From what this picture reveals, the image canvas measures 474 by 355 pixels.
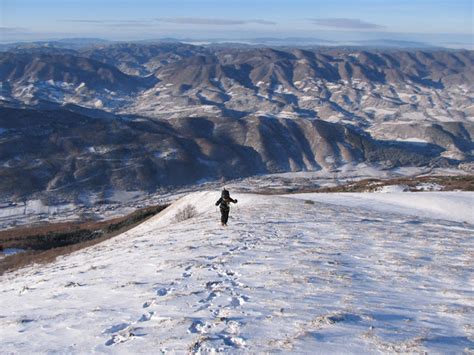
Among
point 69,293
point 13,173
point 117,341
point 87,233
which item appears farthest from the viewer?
point 13,173

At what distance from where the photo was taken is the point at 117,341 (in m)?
7.74

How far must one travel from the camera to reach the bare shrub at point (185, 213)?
29247 mm

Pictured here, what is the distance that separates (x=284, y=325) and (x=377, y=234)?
10.7 metres

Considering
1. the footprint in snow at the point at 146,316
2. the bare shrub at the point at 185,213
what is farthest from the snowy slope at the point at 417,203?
the footprint in snow at the point at 146,316

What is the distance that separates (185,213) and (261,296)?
67.6 ft

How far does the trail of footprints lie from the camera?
7.63 m

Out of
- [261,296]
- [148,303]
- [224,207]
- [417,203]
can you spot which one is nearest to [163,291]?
[148,303]

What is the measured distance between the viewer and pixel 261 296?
32.4 ft

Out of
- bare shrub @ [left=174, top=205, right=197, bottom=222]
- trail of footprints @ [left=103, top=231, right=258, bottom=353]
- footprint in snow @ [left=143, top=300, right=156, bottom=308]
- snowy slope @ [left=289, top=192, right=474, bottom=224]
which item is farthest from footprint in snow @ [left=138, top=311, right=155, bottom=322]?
snowy slope @ [left=289, top=192, right=474, bottom=224]

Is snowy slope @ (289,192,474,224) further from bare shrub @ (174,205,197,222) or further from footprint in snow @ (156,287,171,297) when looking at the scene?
footprint in snow @ (156,287,171,297)

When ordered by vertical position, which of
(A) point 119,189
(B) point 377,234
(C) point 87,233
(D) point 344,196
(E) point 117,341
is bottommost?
(A) point 119,189

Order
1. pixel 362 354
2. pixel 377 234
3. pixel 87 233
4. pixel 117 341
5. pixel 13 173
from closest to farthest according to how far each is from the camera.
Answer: pixel 362 354, pixel 117 341, pixel 377 234, pixel 87 233, pixel 13 173

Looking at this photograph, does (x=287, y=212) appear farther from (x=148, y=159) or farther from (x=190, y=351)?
(x=148, y=159)

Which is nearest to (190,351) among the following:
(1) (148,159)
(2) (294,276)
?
(2) (294,276)
